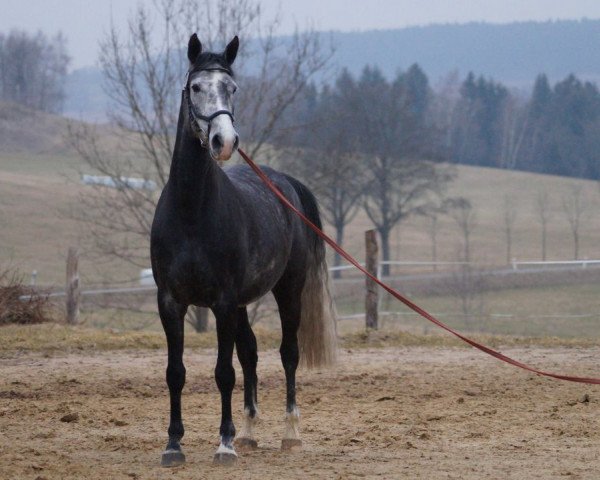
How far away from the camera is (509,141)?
94812 mm

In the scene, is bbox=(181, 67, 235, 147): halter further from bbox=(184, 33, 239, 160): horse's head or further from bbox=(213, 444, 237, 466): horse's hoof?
bbox=(213, 444, 237, 466): horse's hoof

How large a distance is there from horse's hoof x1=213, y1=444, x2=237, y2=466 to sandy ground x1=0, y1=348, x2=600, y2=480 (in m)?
0.09

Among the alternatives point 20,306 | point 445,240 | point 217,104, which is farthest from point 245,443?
point 445,240

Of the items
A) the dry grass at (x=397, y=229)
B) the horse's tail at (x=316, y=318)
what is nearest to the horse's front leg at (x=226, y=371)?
the horse's tail at (x=316, y=318)

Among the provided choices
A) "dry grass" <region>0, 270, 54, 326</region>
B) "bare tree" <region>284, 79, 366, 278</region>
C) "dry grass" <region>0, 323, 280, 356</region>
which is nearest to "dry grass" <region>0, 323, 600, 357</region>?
"dry grass" <region>0, 323, 280, 356</region>

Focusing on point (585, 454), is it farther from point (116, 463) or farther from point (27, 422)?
point (27, 422)

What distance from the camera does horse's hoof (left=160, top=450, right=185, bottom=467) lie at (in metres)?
6.23

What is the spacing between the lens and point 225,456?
20.7ft

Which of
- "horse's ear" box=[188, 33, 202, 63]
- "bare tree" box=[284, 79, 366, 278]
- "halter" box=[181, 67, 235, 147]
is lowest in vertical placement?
"halter" box=[181, 67, 235, 147]

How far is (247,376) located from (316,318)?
3.10 ft

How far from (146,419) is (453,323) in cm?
1987

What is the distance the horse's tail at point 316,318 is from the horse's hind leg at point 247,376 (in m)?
0.65

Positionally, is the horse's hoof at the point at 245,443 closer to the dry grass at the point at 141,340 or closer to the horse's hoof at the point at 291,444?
the horse's hoof at the point at 291,444

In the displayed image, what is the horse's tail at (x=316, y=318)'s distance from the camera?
8031 millimetres
